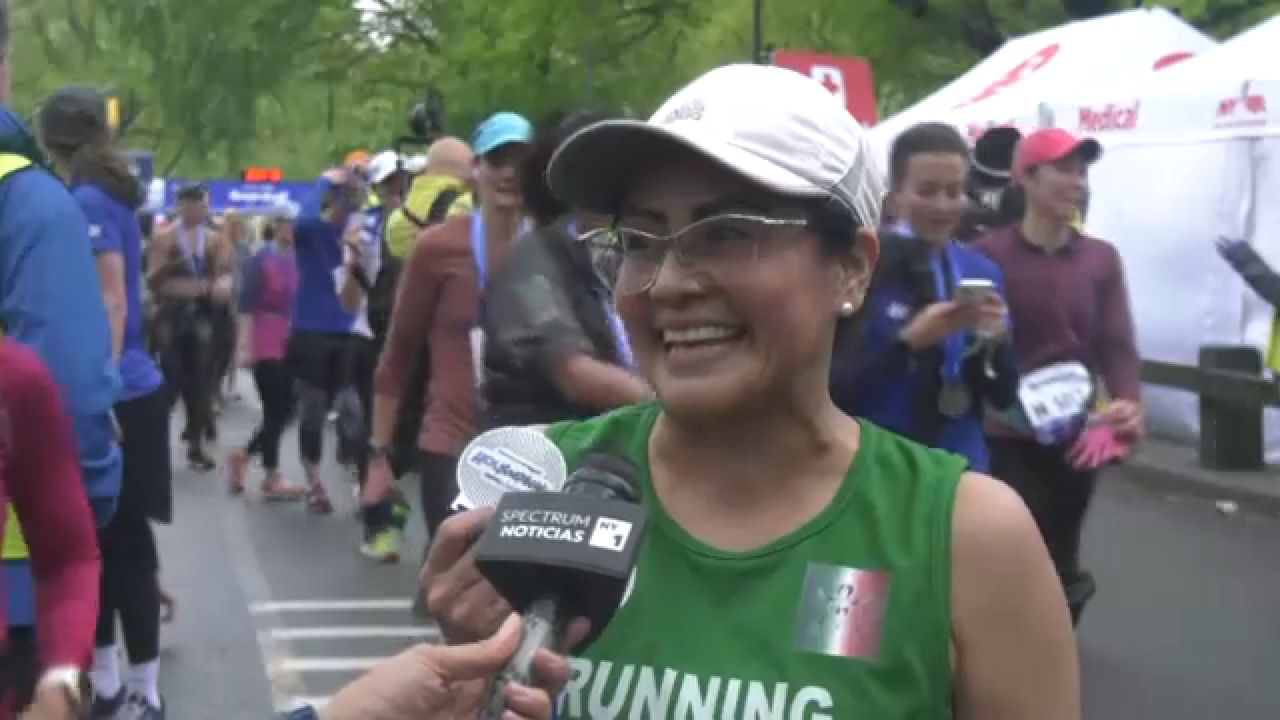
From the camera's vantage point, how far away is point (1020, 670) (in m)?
2.15

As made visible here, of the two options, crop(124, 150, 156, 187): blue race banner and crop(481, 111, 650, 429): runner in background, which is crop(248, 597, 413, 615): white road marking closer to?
crop(124, 150, 156, 187): blue race banner

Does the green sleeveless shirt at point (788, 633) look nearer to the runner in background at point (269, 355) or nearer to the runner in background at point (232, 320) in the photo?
the runner in background at point (269, 355)

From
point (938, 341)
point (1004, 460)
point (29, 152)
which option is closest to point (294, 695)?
point (1004, 460)

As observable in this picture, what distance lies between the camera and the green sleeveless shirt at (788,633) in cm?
211

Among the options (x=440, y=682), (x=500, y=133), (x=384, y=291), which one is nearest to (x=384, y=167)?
(x=384, y=291)

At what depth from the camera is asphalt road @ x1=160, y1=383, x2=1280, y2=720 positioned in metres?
8.20

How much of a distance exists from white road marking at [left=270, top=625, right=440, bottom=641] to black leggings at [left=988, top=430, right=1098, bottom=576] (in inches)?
120

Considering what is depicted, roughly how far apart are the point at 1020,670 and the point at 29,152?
7.47ft

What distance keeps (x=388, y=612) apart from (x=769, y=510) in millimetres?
7677

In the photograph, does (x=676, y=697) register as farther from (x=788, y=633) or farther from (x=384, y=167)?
(x=384, y=167)

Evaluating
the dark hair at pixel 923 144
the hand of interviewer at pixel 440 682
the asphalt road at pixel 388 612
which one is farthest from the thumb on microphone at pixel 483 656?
the asphalt road at pixel 388 612

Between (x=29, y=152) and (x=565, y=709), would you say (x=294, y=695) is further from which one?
(x=565, y=709)

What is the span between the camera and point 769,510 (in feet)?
7.32

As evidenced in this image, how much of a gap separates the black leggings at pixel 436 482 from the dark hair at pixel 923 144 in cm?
158
